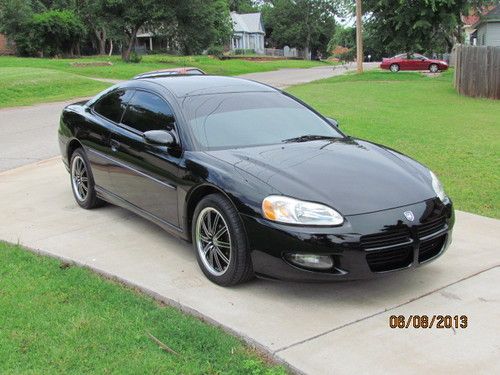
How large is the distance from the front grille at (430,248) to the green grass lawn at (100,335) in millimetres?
1441

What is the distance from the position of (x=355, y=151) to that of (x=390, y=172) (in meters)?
0.47

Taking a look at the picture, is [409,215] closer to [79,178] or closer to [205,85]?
[205,85]

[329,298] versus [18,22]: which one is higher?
[18,22]

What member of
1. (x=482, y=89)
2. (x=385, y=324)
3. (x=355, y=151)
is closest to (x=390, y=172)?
(x=355, y=151)

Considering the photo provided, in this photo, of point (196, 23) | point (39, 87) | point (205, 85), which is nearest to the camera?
point (205, 85)

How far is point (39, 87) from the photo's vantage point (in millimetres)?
23719

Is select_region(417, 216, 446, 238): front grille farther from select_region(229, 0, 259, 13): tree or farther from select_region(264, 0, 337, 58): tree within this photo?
select_region(229, 0, 259, 13): tree

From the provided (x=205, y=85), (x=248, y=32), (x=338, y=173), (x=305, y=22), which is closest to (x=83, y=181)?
(x=205, y=85)

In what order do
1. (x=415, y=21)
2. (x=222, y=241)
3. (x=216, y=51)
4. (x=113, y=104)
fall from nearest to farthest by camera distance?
(x=222, y=241), (x=113, y=104), (x=415, y=21), (x=216, y=51)

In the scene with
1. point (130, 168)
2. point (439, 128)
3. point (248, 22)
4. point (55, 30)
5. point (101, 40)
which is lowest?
point (439, 128)

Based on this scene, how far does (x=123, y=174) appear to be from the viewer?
220 inches

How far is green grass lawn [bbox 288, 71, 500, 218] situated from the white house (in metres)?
60.5

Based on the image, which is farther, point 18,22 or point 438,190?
point 18,22

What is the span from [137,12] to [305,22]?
158 feet
